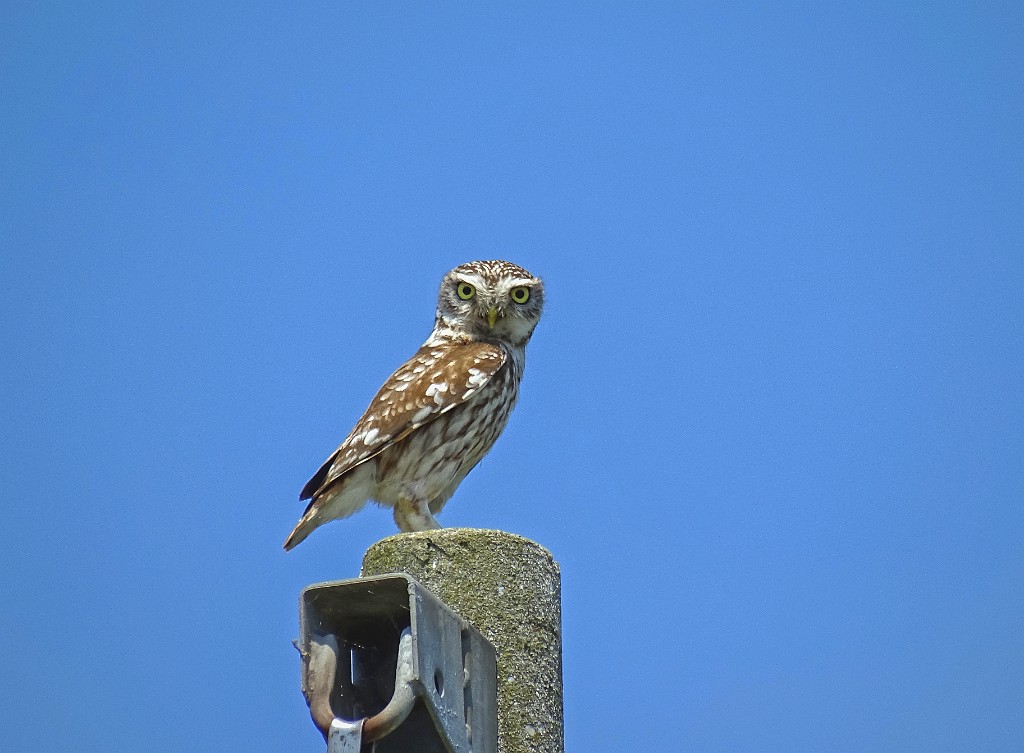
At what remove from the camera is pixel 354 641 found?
3188 mm

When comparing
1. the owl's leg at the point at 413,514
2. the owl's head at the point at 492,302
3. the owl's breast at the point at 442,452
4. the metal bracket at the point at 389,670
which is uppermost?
the owl's head at the point at 492,302

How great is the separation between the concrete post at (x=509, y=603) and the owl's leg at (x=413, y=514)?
312 centimetres

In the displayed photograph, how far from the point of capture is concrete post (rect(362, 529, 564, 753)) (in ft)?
11.3

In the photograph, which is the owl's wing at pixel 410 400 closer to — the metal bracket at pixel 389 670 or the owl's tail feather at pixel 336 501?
the owl's tail feather at pixel 336 501

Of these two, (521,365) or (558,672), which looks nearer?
(558,672)

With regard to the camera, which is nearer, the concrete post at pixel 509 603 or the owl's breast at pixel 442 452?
the concrete post at pixel 509 603

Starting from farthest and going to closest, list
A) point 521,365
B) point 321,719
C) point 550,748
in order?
point 521,365 → point 550,748 → point 321,719

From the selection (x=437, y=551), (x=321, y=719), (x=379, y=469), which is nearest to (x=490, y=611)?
(x=437, y=551)

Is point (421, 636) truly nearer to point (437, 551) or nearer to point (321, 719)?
point (321, 719)

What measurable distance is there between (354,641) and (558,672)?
0.66m

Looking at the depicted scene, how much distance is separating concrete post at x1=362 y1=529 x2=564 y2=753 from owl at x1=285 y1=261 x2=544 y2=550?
3106 millimetres

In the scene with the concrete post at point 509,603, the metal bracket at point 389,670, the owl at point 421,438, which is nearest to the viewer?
the metal bracket at point 389,670

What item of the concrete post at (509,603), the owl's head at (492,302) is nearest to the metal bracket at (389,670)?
the concrete post at (509,603)

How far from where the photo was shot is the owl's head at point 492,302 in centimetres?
784
